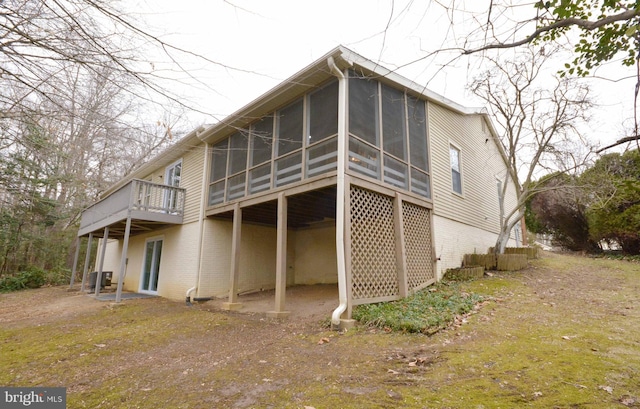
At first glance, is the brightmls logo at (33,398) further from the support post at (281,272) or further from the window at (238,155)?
the window at (238,155)

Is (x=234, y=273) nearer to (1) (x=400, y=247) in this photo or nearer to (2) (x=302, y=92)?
(1) (x=400, y=247)

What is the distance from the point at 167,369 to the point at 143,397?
94 centimetres

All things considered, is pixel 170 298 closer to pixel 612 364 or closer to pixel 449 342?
pixel 449 342

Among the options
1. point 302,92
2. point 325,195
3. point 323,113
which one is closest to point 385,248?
point 325,195

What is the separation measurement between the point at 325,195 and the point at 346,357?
4.43m

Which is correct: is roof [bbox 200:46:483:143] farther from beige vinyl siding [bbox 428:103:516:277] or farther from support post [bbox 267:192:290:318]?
support post [bbox 267:192:290:318]

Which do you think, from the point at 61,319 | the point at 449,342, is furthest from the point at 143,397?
the point at 61,319

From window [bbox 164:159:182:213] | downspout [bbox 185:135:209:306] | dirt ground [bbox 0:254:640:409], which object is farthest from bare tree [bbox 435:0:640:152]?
window [bbox 164:159:182:213]

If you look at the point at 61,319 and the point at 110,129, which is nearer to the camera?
the point at 110,129

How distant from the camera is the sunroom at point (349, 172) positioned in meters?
6.49

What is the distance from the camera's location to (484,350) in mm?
4070

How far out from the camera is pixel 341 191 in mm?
6230

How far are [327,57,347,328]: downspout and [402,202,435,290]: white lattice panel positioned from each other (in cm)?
221

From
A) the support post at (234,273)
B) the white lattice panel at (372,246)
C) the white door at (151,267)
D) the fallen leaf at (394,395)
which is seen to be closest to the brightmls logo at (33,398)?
the fallen leaf at (394,395)
